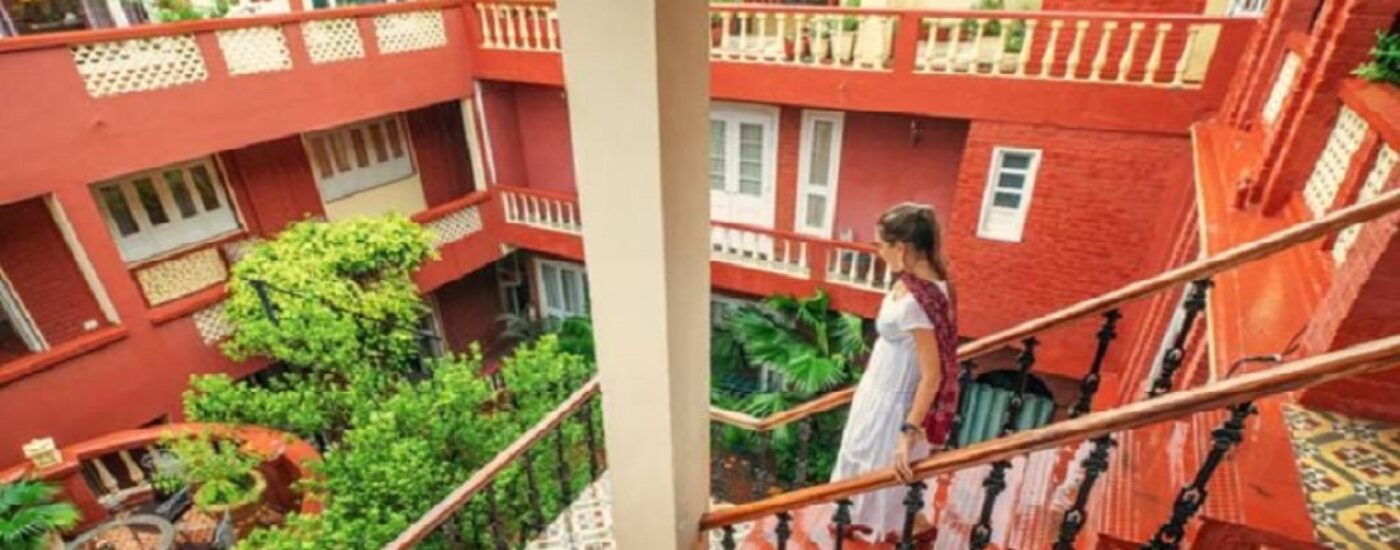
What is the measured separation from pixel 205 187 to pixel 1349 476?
1003cm

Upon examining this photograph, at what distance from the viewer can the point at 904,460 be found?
1.88 metres

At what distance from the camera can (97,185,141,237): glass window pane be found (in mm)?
7113

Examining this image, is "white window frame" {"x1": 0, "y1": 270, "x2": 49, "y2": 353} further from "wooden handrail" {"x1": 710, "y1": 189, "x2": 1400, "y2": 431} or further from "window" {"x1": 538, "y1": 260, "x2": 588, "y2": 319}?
"wooden handrail" {"x1": 710, "y1": 189, "x2": 1400, "y2": 431}

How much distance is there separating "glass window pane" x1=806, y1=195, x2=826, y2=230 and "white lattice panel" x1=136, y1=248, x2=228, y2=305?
712 cm

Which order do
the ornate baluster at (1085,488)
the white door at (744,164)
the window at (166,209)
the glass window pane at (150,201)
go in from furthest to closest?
1. the white door at (744,164)
2. the glass window pane at (150,201)
3. the window at (166,209)
4. the ornate baluster at (1085,488)

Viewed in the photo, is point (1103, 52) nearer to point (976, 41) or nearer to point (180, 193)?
point (976, 41)

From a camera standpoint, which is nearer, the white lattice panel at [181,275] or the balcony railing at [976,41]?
the balcony railing at [976,41]

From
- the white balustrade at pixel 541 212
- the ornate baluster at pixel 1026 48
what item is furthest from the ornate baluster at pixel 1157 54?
the white balustrade at pixel 541 212

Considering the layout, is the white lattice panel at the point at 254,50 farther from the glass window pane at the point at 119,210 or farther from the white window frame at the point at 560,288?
the white window frame at the point at 560,288

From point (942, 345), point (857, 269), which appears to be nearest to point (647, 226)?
point (942, 345)

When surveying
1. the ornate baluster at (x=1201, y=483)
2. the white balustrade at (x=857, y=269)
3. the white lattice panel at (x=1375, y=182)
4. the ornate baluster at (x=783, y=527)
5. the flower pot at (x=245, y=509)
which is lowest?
the flower pot at (x=245, y=509)

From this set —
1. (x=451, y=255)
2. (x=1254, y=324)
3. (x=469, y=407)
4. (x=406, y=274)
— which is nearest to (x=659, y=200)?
(x=1254, y=324)

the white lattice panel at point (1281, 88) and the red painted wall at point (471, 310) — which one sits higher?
the white lattice panel at point (1281, 88)

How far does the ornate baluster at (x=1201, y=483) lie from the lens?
4.82 feet
